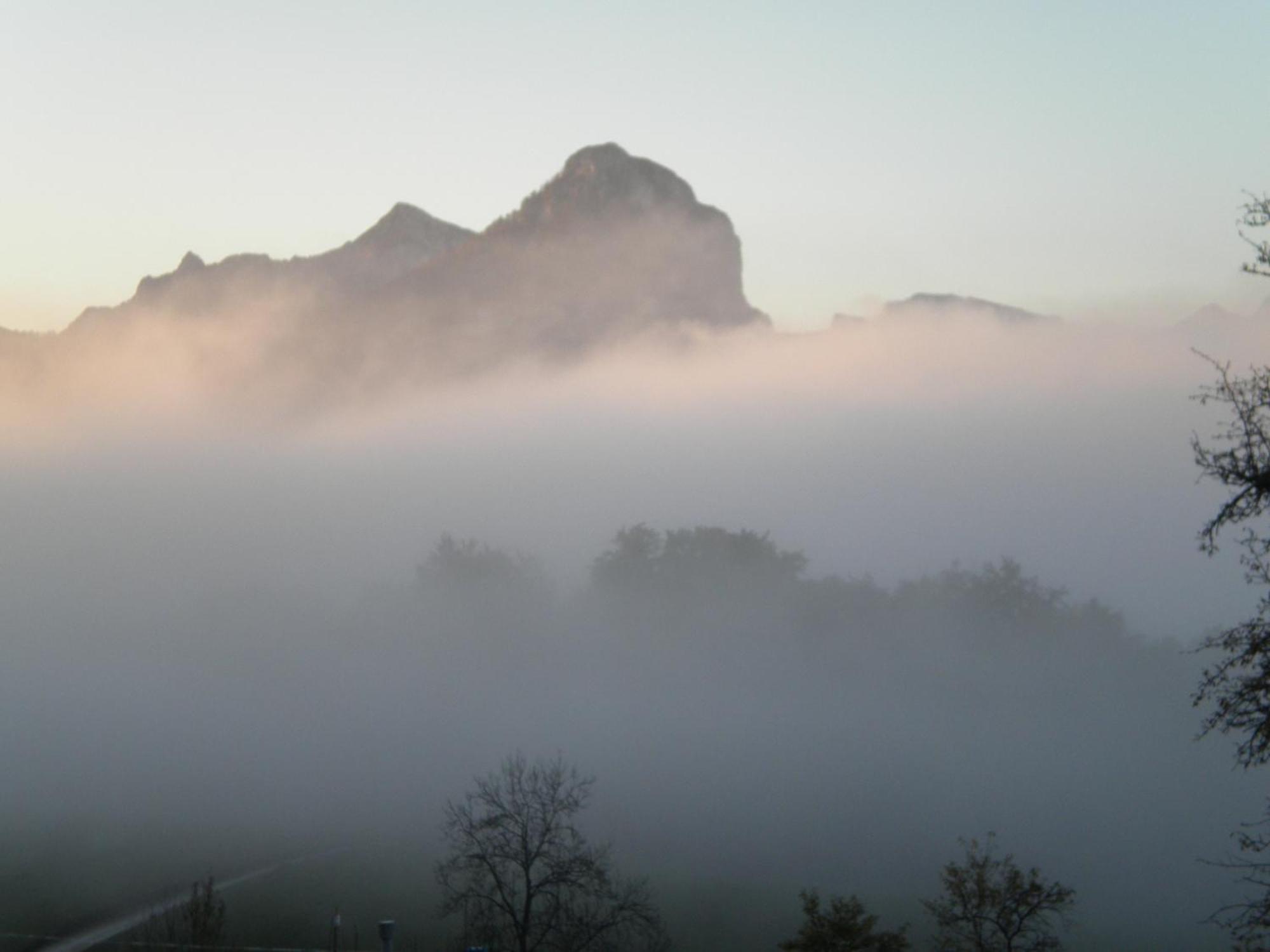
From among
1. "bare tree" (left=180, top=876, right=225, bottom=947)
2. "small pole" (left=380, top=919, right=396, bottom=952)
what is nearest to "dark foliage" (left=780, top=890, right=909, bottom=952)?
"small pole" (left=380, top=919, right=396, bottom=952)

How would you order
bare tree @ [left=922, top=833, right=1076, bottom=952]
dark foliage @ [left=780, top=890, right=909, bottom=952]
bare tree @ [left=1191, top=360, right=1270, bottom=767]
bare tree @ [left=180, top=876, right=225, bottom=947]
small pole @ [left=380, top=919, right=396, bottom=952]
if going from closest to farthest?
bare tree @ [left=1191, top=360, right=1270, bottom=767] < small pole @ [left=380, top=919, right=396, bottom=952] < bare tree @ [left=922, top=833, right=1076, bottom=952] < dark foliage @ [left=780, top=890, right=909, bottom=952] < bare tree @ [left=180, top=876, right=225, bottom=947]

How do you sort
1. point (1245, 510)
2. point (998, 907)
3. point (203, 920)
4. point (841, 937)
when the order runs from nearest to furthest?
point (1245, 510), point (841, 937), point (998, 907), point (203, 920)

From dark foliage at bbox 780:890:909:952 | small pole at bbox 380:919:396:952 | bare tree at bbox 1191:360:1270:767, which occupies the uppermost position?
bare tree at bbox 1191:360:1270:767

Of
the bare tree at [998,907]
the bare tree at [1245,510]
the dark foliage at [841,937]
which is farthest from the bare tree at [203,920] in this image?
the bare tree at [1245,510]

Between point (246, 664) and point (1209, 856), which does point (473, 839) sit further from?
point (246, 664)

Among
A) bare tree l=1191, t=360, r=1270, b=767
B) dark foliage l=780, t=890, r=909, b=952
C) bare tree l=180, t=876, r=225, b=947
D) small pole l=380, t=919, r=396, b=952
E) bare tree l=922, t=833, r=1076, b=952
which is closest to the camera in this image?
bare tree l=1191, t=360, r=1270, b=767

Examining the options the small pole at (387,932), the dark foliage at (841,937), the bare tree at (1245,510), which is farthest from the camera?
the dark foliage at (841,937)

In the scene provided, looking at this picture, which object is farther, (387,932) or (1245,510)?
(387,932)

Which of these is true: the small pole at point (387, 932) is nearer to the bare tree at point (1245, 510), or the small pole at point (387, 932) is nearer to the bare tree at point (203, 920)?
the bare tree at point (203, 920)

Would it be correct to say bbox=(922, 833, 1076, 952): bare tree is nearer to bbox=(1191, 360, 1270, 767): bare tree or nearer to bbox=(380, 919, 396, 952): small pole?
bbox=(380, 919, 396, 952): small pole

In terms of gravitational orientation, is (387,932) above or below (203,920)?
below

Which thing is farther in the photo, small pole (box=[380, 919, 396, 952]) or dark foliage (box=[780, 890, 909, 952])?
dark foliage (box=[780, 890, 909, 952])

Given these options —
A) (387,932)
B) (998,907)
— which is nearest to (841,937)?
(998,907)

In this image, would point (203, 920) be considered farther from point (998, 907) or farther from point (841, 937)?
point (998, 907)
